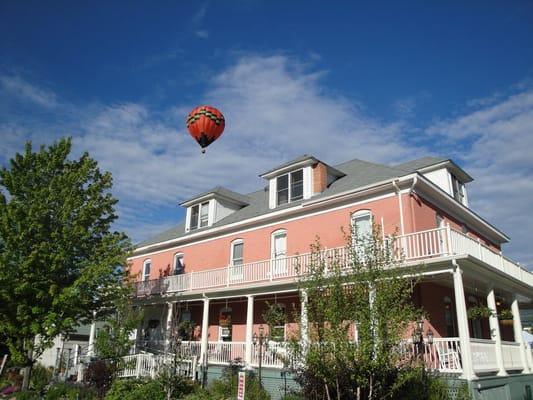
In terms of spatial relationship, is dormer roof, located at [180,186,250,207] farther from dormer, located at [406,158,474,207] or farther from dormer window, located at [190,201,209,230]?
dormer, located at [406,158,474,207]

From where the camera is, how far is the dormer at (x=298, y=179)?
766 inches

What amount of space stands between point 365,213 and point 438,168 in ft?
16.1

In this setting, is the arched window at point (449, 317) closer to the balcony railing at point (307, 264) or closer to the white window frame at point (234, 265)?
the balcony railing at point (307, 264)

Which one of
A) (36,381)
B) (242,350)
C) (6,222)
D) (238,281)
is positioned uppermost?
(6,222)

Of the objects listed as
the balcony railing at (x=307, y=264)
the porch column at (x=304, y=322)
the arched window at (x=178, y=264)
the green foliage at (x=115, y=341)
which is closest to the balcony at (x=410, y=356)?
the porch column at (x=304, y=322)

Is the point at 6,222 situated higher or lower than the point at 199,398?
higher

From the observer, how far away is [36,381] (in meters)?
19.0

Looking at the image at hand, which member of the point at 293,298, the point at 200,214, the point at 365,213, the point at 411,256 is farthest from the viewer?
the point at 200,214

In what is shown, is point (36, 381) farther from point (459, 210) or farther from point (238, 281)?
point (459, 210)

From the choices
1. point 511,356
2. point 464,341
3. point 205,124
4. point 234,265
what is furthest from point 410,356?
point 234,265

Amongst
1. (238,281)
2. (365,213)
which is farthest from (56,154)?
(365,213)

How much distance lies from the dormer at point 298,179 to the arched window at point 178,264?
6955mm

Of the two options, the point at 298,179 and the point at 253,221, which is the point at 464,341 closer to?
the point at 298,179

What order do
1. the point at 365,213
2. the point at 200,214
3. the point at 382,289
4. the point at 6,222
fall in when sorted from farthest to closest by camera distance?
1. the point at 200,214
2. the point at 365,213
3. the point at 6,222
4. the point at 382,289
